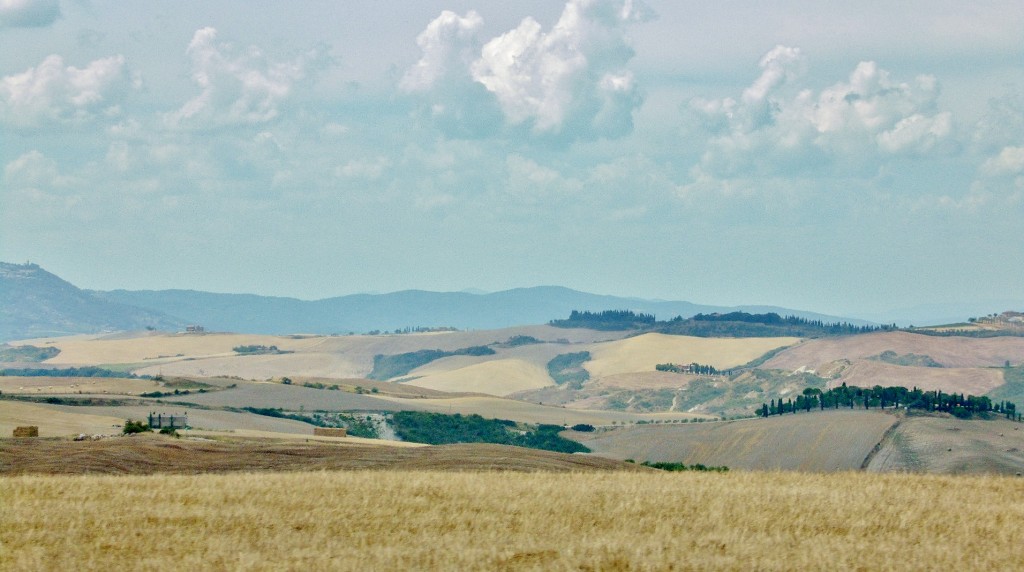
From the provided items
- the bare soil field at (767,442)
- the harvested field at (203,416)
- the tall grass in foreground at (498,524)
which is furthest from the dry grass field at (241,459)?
the harvested field at (203,416)

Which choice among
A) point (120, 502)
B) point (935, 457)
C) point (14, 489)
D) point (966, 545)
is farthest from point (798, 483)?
point (935, 457)

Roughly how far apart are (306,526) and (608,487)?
11.2 meters

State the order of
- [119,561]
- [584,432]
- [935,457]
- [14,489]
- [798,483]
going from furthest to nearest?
[584,432], [935,457], [798,483], [14,489], [119,561]

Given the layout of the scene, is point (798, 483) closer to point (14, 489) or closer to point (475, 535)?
point (475, 535)

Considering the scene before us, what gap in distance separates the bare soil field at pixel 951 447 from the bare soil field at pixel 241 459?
1909 inches

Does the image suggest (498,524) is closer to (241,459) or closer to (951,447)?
(241,459)

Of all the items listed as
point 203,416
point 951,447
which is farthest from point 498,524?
point 203,416

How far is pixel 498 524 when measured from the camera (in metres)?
29.6

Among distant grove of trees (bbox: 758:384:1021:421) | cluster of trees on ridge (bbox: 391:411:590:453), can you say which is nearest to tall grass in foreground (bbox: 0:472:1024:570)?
distant grove of trees (bbox: 758:384:1021:421)

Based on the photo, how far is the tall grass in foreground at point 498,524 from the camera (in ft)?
→ 82.0

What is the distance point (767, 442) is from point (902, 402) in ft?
98.4

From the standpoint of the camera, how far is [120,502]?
32.4 m

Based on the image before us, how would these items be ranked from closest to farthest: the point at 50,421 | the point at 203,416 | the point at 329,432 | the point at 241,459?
1. the point at 241,459
2. the point at 50,421
3. the point at 329,432
4. the point at 203,416

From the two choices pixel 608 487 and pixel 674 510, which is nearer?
pixel 674 510
